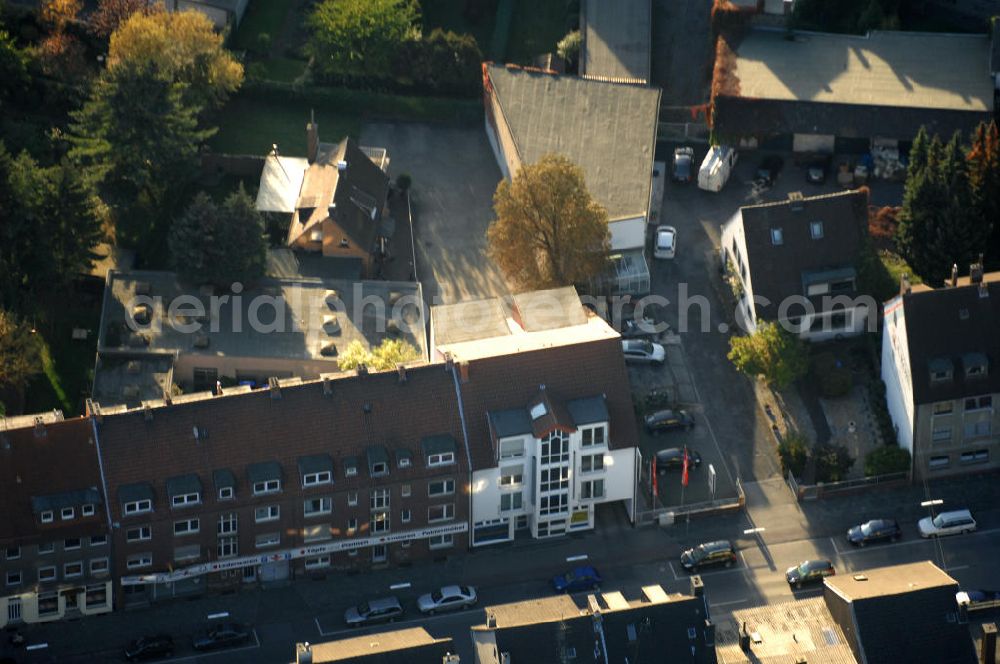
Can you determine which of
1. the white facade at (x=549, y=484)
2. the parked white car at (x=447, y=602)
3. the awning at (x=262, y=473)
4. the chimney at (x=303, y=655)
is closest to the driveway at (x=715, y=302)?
the white facade at (x=549, y=484)

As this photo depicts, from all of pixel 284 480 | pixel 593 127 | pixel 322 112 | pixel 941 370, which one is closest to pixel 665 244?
pixel 593 127

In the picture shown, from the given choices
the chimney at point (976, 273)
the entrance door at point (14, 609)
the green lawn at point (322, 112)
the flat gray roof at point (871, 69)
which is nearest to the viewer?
the entrance door at point (14, 609)

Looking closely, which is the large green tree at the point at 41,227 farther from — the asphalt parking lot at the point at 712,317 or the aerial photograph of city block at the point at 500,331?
the asphalt parking lot at the point at 712,317

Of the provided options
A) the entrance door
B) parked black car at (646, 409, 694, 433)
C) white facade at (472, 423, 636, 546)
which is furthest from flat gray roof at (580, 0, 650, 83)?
the entrance door

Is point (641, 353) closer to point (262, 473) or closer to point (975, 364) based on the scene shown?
point (975, 364)

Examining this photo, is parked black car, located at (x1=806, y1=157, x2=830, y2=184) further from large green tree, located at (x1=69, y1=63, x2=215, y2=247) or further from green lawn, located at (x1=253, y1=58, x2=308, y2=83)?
large green tree, located at (x1=69, y1=63, x2=215, y2=247)

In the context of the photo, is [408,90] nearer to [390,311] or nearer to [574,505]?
[390,311]
